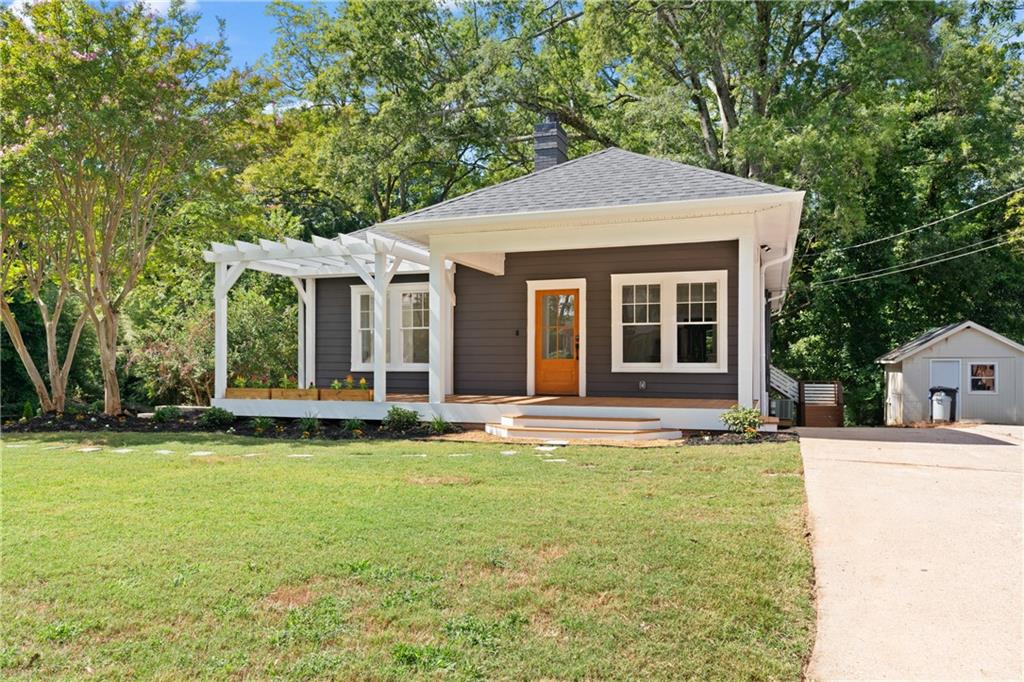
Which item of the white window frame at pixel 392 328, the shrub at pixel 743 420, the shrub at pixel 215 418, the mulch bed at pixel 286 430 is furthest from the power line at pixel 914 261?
the shrub at pixel 215 418

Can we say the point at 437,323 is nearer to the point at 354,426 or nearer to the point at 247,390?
the point at 354,426

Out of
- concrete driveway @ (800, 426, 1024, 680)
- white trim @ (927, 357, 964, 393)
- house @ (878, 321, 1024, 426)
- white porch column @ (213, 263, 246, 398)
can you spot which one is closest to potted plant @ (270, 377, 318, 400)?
white porch column @ (213, 263, 246, 398)

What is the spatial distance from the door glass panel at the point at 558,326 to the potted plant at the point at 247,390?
14.9ft

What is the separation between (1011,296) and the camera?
67.4 feet

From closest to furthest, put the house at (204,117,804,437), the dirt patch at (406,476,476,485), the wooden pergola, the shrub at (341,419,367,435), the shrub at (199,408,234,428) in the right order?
the dirt patch at (406,476,476,485)
the house at (204,117,804,437)
the shrub at (341,419,367,435)
the wooden pergola
the shrub at (199,408,234,428)

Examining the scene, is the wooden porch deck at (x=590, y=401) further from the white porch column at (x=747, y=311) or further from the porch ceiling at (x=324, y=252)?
the porch ceiling at (x=324, y=252)

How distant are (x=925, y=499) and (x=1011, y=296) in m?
18.5

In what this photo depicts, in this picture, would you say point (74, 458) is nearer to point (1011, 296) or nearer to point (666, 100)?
point (666, 100)

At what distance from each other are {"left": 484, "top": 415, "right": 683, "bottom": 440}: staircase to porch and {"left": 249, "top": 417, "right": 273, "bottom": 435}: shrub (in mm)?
3248

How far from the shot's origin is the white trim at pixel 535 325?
1198 centimetres

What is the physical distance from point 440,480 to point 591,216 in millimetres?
4879

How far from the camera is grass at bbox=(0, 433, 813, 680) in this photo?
3045mm

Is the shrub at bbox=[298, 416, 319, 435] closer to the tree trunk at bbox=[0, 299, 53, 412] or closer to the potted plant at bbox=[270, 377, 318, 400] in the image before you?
the potted plant at bbox=[270, 377, 318, 400]

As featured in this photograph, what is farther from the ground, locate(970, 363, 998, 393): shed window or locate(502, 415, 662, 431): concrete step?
locate(970, 363, 998, 393): shed window
